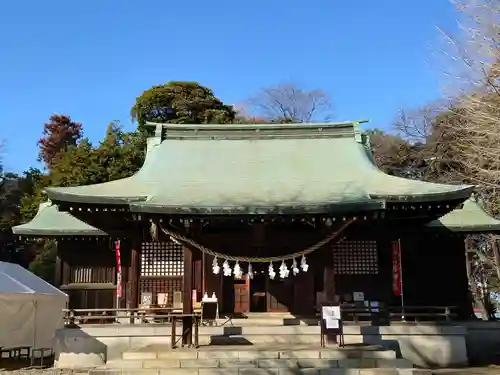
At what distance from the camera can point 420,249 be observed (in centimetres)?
1803

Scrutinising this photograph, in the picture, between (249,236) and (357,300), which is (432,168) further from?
(249,236)

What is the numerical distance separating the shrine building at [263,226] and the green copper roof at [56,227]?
0.23ft

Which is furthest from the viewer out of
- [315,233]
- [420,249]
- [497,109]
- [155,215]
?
[420,249]

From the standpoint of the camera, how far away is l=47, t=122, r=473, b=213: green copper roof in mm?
13734

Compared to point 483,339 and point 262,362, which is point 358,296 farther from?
point 262,362

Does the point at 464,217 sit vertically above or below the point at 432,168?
below

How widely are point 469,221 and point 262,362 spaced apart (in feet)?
33.6

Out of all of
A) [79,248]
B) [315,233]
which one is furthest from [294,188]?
[79,248]

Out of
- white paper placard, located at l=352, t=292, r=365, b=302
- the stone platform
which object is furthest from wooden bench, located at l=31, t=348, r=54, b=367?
white paper placard, located at l=352, t=292, r=365, b=302

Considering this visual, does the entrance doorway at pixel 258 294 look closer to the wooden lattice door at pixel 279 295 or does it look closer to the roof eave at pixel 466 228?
the wooden lattice door at pixel 279 295

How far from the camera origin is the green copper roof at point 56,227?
60.6 ft

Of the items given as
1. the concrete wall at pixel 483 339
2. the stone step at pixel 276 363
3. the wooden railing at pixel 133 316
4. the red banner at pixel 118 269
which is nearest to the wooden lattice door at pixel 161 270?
the wooden railing at pixel 133 316

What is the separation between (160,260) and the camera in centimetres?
1692

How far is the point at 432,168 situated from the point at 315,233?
19385 mm
